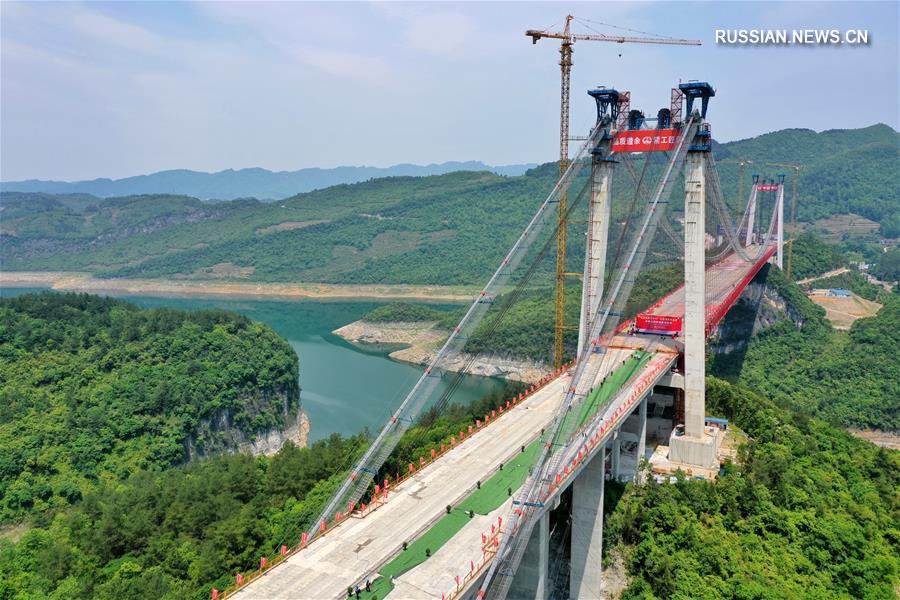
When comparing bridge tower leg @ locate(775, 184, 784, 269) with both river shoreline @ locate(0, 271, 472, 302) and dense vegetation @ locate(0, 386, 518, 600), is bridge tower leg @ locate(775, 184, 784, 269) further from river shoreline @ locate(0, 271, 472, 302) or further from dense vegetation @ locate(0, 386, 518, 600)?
river shoreline @ locate(0, 271, 472, 302)

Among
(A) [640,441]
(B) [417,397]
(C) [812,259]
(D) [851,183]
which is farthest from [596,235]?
(D) [851,183]

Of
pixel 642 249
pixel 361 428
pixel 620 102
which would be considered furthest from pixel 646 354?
pixel 361 428

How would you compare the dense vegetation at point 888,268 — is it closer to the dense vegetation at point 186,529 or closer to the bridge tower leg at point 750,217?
the bridge tower leg at point 750,217

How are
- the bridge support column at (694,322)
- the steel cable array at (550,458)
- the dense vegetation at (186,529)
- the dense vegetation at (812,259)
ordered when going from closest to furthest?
the steel cable array at (550,458) → the dense vegetation at (186,529) → the bridge support column at (694,322) → the dense vegetation at (812,259)

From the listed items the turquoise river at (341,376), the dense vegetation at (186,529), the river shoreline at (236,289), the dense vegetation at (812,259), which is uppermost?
the dense vegetation at (812,259)

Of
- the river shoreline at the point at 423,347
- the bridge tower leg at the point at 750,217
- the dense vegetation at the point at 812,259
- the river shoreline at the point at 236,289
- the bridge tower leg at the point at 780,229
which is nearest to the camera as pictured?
the river shoreline at the point at 423,347

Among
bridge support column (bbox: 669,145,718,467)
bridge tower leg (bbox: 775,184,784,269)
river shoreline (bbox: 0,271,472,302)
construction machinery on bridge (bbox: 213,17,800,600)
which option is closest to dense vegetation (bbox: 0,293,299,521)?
construction machinery on bridge (bbox: 213,17,800,600)

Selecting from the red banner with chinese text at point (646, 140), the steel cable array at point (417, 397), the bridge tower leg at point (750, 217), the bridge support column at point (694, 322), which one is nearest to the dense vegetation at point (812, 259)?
the bridge tower leg at point (750, 217)

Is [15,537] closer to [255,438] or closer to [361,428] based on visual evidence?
[255,438]

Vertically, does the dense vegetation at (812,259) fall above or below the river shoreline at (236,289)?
above
